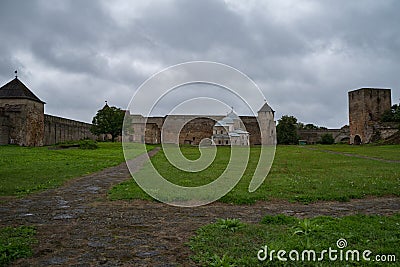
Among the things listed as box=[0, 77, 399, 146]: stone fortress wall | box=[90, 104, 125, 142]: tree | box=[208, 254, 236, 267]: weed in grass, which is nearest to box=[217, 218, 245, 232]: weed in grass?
box=[208, 254, 236, 267]: weed in grass

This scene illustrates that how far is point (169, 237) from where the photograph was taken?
523 cm

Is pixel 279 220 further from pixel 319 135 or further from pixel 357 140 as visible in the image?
pixel 319 135

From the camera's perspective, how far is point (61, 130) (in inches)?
2018

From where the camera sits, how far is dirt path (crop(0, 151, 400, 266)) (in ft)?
14.3

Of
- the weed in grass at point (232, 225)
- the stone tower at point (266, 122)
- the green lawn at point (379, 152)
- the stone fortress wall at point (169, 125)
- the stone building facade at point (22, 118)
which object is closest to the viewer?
the weed in grass at point (232, 225)

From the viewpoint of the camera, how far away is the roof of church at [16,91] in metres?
42.7

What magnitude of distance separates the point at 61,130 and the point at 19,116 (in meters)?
9.86

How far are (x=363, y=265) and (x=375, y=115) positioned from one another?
57707 mm

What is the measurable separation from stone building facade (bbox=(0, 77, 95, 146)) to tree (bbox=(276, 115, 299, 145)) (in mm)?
36480

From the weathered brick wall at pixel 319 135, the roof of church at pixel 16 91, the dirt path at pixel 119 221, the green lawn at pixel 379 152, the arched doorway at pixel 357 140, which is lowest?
the dirt path at pixel 119 221

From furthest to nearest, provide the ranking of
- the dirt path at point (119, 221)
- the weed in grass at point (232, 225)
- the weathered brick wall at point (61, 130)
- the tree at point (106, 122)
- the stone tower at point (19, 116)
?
1. the tree at point (106, 122)
2. the weathered brick wall at point (61, 130)
3. the stone tower at point (19, 116)
4. the weed in grass at point (232, 225)
5. the dirt path at point (119, 221)

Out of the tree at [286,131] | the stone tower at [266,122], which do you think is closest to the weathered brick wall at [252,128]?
the stone tower at [266,122]

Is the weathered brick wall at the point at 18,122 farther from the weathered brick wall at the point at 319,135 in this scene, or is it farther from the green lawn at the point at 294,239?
the weathered brick wall at the point at 319,135

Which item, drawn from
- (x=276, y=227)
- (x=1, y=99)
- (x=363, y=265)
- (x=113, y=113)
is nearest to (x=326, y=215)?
(x=276, y=227)
